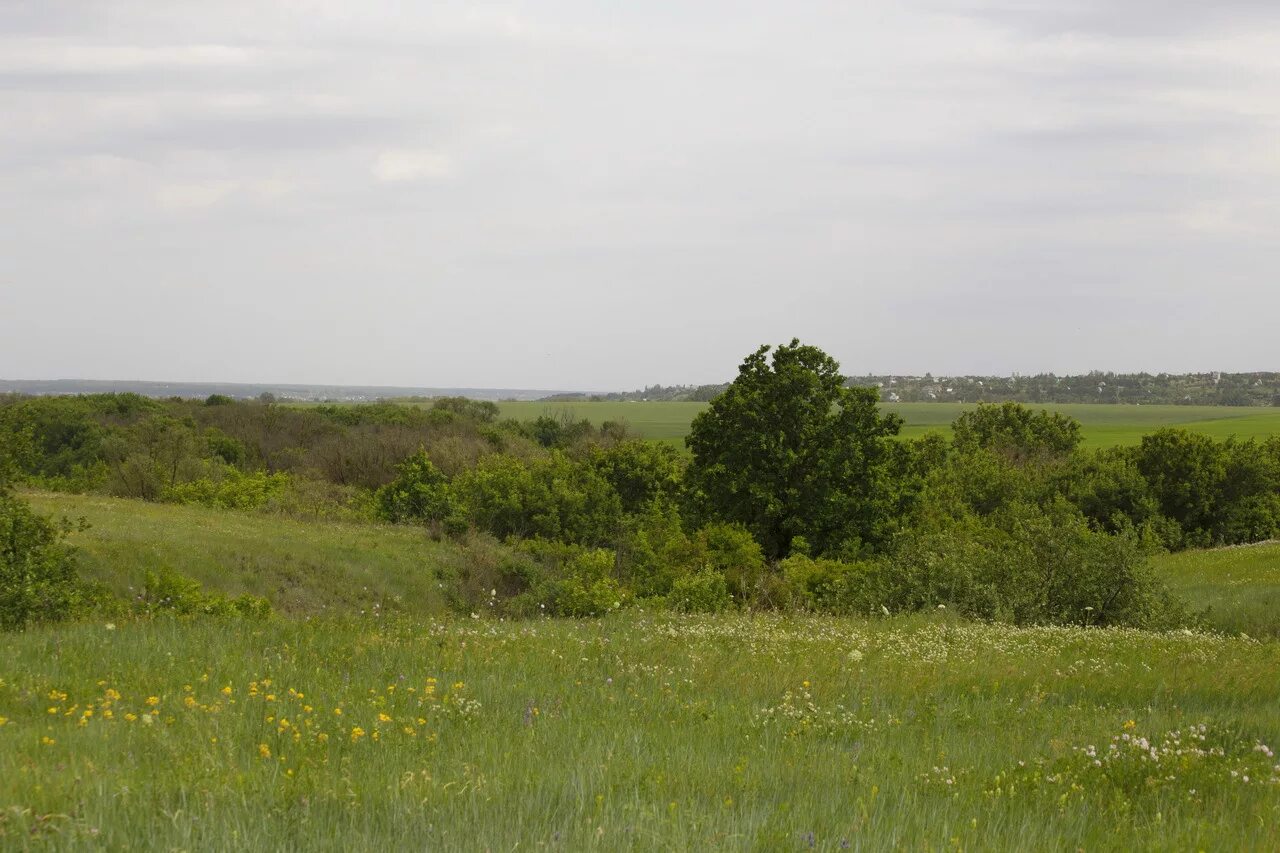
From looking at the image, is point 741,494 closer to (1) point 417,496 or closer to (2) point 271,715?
(2) point 271,715

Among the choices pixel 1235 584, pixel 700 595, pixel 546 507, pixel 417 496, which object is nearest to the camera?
pixel 700 595

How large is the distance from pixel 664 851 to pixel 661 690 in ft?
16.0

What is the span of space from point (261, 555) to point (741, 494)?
72.2ft

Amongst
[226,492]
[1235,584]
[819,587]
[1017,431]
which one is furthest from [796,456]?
[1017,431]

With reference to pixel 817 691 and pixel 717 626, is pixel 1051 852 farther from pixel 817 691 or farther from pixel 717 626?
pixel 717 626

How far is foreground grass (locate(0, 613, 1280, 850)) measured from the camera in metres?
4.20

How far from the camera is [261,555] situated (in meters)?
43.0

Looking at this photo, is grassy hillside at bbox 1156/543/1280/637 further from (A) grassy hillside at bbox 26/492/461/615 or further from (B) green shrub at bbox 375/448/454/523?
(B) green shrub at bbox 375/448/454/523

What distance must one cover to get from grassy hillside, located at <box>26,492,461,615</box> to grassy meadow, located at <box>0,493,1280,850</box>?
A: 24989mm

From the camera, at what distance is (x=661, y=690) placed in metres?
8.73

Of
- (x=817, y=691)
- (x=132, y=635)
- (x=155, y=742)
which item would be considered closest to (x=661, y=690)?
(x=817, y=691)

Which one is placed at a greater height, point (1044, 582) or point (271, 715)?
point (271, 715)

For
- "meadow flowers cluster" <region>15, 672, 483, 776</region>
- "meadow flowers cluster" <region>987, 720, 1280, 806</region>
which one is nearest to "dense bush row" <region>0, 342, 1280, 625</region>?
"meadow flowers cluster" <region>15, 672, 483, 776</region>

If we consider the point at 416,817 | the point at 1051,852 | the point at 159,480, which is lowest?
the point at 159,480
